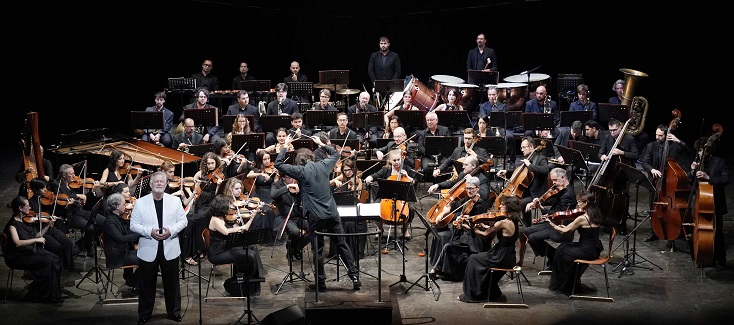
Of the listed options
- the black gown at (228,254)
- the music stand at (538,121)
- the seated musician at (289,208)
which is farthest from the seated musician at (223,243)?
the music stand at (538,121)

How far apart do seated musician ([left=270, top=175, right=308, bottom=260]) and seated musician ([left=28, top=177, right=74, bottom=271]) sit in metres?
2.59

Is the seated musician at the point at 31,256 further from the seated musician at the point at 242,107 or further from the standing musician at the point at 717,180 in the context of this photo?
the standing musician at the point at 717,180

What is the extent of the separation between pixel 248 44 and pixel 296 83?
3.23m

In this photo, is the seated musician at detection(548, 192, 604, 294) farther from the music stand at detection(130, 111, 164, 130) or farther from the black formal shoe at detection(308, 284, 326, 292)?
the music stand at detection(130, 111, 164, 130)

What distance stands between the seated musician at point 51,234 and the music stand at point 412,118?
5870 mm

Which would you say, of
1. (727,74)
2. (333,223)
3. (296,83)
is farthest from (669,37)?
(333,223)

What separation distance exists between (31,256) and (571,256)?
19.9 ft

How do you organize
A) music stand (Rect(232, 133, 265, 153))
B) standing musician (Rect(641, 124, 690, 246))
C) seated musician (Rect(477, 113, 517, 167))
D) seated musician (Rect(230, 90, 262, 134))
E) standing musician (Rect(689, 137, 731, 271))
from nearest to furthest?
standing musician (Rect(689, 137, 731, 271))
standing musician (Rect(641, 124, 690, 246))
music stand (Rect(232, 133, 265, 153))
seated musician (Rect(477, 113, 517, 167))
seated musician (Rect(230, 90, 262, 134))

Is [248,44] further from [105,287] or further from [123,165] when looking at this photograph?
[105,287]

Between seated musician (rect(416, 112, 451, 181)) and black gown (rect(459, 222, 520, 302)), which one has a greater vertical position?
seated musician (rect(416, 112, 451, 181))

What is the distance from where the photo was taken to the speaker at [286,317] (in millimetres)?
8602

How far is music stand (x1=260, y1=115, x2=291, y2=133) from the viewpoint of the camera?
45.3ft

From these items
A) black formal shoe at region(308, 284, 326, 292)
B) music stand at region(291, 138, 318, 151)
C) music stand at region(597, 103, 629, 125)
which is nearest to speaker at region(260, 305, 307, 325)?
black formal shoe at region(308, 284, 326, 292)

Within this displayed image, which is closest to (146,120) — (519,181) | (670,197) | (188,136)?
(188,136)
